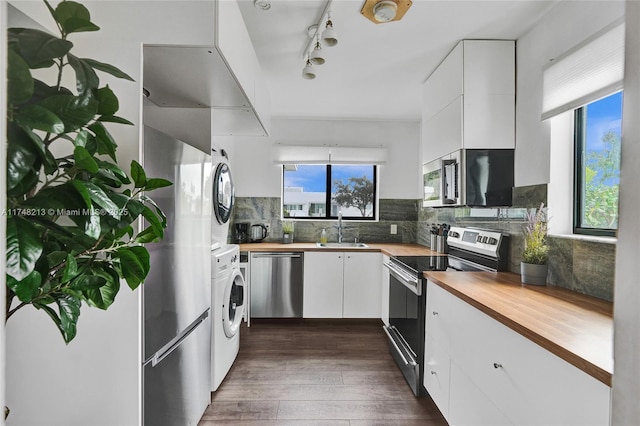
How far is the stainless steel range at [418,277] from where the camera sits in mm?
2027

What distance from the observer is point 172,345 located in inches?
55.7

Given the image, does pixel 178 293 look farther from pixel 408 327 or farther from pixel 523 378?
pixel 408 327

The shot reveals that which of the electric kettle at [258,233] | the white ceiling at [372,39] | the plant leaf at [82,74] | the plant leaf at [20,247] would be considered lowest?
the electric kettle at [258,233]

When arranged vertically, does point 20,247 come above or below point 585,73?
below

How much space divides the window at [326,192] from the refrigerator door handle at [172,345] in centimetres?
234

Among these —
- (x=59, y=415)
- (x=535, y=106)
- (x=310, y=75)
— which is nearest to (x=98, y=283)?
(x=59, y=415)

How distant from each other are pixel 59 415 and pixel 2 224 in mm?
1236

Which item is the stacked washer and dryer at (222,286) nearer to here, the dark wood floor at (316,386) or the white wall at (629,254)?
the dark wood floor at (316,386)

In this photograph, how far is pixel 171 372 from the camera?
1.41 m

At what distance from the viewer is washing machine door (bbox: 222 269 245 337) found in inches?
83.2

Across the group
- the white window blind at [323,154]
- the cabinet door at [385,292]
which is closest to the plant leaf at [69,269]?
the cabinet door at [385,292]

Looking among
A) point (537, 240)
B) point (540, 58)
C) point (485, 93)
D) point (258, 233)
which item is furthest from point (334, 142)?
point (537, 240)

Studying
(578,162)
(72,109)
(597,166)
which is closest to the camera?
(72,109)

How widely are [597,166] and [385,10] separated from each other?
1.36m
